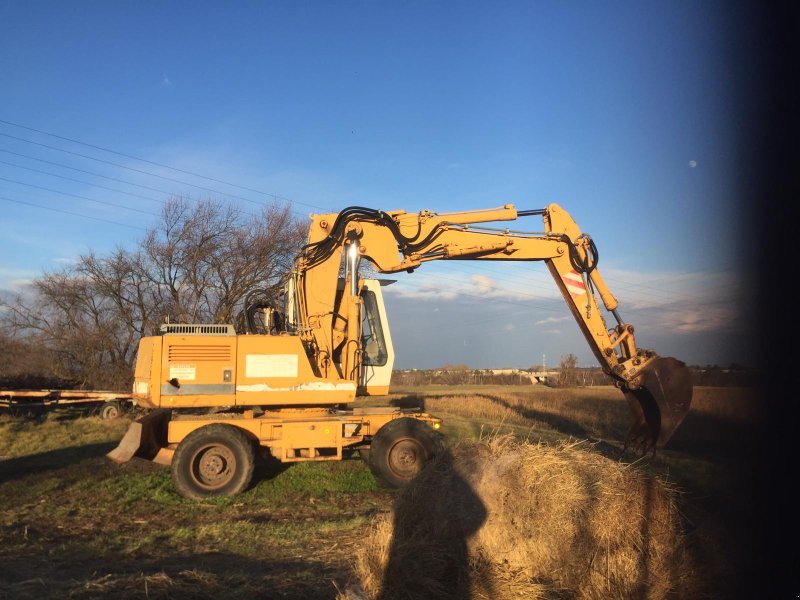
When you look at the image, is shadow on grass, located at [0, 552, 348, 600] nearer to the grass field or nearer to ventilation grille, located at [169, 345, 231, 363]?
the grass field

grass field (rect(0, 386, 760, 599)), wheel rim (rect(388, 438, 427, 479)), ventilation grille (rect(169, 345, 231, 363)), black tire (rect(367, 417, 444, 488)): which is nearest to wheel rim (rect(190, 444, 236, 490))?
grass field (rect(0, 386, 760, 599))

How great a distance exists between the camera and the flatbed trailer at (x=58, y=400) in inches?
792

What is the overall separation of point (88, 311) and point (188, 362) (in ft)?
62.0

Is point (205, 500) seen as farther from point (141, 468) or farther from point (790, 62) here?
point (790, 62)

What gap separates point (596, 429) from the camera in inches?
793

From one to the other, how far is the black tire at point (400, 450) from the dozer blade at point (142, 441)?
11.5 ft

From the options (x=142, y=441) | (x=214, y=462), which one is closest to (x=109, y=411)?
(x=142, y=441)

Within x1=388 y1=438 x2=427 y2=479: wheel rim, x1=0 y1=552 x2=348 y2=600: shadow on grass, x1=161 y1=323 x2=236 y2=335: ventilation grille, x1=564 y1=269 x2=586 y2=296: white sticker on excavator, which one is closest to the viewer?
x1=0 y1=552 x2=348 y2=600: shadow on grass

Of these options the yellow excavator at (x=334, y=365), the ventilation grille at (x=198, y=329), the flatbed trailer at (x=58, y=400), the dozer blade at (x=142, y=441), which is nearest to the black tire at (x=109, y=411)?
the flatbed trailer at (x=58, y=400)

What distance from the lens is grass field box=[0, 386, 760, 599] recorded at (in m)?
5.34

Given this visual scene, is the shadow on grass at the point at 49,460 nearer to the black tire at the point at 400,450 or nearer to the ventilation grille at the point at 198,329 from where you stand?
the ventilation grille at the point at 198,329

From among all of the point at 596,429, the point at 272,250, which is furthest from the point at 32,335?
the point at 596,429

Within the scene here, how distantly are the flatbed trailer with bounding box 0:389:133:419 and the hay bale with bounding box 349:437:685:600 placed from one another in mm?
16335

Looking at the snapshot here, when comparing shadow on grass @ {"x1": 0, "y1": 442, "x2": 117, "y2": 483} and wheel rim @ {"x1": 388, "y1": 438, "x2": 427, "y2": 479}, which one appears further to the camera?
shadow on grass @ {"x1": 0, "y1": 442, "x2": 117, "y2": 483}
